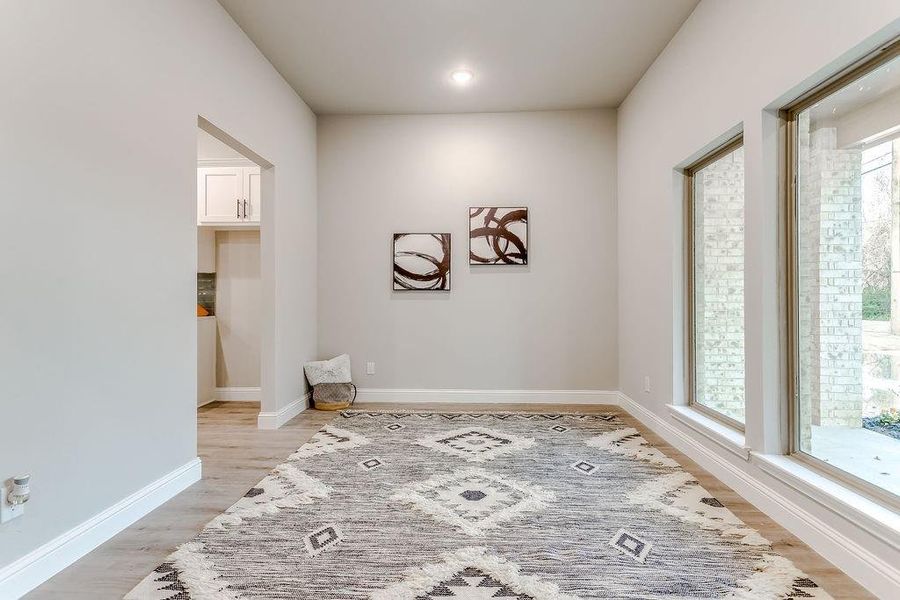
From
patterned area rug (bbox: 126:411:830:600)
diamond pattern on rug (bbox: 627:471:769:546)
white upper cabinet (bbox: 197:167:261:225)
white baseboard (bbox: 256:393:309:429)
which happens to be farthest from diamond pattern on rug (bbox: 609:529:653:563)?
white upper cabinet (bbox: 197:167:261:225)

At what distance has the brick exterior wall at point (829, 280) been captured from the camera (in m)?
1.95

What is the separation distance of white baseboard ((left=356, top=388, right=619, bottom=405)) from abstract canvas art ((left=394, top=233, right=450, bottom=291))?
1.03 meters

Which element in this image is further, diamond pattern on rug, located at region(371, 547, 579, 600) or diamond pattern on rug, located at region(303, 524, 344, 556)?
diamond pattern on rug, located at region(303, 524, 344, 556)

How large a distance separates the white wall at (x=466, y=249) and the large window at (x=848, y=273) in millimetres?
2378

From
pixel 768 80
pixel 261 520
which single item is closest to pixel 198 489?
pixel 261 520

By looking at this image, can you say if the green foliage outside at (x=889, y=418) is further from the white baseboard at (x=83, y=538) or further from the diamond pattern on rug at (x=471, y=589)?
the white baseboard at (x=83, y=538)

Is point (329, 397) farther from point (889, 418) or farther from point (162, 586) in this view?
point (889, 418)

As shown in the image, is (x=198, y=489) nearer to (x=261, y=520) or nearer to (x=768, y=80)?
(x=261, y=520)

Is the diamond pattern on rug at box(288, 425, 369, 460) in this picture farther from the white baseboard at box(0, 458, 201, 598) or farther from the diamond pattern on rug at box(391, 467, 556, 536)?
the diamond pattern on rug at box(391, 467, 556, 536)

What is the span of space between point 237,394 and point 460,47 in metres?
3.87

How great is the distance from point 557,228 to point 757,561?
10.7 feet

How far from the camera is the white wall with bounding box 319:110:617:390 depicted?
4.58 meters

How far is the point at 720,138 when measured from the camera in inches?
106

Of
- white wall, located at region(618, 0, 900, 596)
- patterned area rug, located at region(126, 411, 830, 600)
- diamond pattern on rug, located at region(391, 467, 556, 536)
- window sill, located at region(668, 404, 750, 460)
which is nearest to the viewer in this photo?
patterned area rug, located at region(126, 411, 830, 600)
